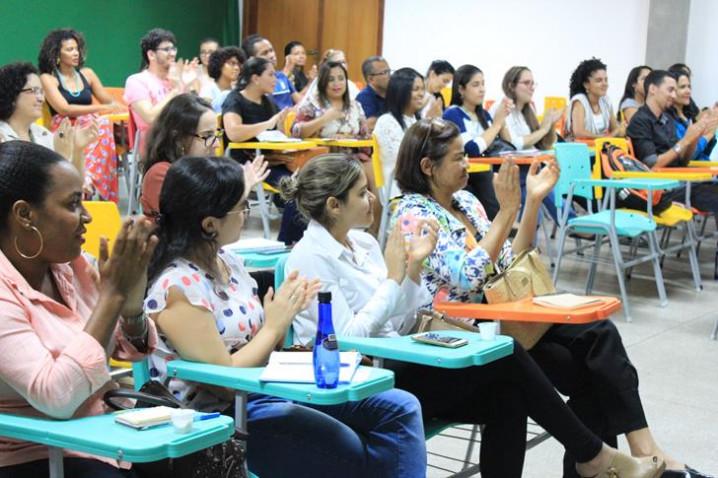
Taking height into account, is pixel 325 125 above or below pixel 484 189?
above

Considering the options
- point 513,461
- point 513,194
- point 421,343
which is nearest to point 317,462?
point 421,343

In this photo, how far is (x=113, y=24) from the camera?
1188cm

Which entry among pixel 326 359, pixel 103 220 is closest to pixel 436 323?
pixel 326 359

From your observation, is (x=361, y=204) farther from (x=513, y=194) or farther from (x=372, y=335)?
(x=513, y=194)

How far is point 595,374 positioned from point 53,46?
18.8 feet

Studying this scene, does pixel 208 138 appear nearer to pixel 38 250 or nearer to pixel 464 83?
pixel 38 250

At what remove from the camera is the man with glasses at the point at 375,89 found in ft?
24.7

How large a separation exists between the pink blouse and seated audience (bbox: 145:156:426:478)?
0.95 feet

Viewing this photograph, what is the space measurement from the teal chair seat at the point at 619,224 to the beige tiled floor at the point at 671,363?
1.49 feet

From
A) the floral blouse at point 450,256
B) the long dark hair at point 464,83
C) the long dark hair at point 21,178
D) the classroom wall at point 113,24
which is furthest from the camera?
the classroom wall at point 113,24

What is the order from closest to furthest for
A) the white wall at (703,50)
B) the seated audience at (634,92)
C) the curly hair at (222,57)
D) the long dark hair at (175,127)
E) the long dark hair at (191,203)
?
the long dark hair at (191,203), the long dark hair at (175,127), the curly hair at (222,57), the seated audience at (634,92), the white wall at (703,50)

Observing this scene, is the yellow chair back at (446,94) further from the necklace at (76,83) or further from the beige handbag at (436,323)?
the beige handbag at (436,323)

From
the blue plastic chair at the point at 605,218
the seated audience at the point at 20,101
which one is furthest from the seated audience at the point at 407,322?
the blue plastic chair at the point at 605,218

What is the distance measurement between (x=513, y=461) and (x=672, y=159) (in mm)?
4466
